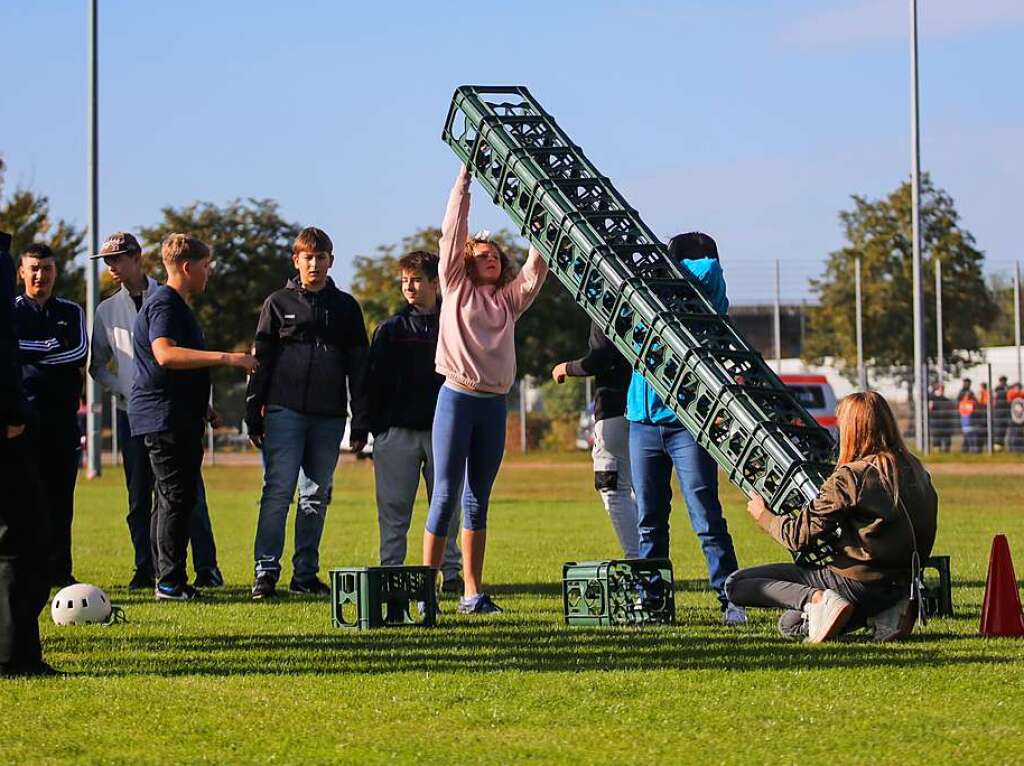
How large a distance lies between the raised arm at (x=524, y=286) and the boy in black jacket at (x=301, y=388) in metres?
1.40

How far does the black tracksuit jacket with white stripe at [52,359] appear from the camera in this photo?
37.9ft

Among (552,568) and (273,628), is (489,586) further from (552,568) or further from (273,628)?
(273,628)

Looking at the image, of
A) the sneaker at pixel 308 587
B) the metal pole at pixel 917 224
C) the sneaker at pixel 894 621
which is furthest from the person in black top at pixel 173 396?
the metal pole at pixel 917 224

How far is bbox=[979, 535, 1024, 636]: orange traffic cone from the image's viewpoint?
8.56m

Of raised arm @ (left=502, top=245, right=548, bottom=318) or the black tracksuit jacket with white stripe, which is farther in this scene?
the black tracksuit jacket with white stripe

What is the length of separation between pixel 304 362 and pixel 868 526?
4119 mm

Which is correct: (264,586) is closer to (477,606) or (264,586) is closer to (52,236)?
(477,606)

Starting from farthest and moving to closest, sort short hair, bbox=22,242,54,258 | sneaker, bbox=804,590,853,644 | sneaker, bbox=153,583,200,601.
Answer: short hair, bbox=22,242,54,258 → sneaker, bbox=153,583,200,601 → sneaker, bbox=804,590,853,644

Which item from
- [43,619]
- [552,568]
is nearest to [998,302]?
[552,568]

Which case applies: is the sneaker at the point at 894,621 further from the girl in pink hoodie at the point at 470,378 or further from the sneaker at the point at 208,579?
the sneaker at the point at 208,579

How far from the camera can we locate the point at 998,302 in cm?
5541

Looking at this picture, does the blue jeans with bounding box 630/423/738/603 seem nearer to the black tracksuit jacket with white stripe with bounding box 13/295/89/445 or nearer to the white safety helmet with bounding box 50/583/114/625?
the white safety helmet with bounding box 50/583/114/625

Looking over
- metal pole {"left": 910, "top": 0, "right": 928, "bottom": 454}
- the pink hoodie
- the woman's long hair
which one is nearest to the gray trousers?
the pink hoodie

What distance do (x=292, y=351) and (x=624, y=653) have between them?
3844 mm
